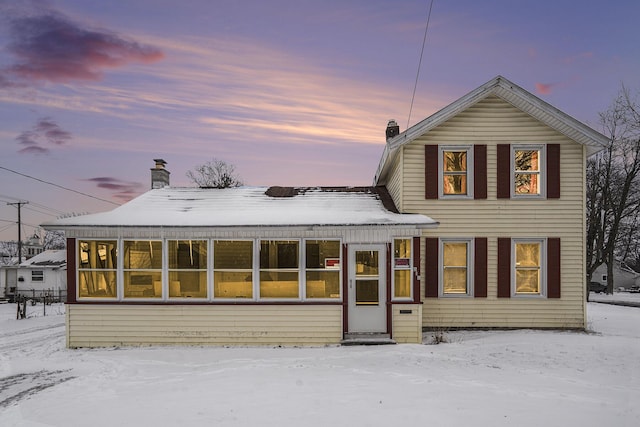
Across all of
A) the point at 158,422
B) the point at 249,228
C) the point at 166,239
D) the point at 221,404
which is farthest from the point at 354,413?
the point at 166,239

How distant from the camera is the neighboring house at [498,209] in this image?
39.4 feet

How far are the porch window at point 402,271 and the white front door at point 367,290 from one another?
356mm

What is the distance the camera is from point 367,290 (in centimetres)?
1069

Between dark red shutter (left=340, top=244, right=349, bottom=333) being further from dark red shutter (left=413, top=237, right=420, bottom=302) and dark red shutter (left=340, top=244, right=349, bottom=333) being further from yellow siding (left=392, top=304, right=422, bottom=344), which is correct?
dark red shutter (left=413, top=237, right=420, bottom=302)

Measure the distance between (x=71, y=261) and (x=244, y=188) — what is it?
20.1 ft

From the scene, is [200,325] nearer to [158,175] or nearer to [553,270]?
[158,175]

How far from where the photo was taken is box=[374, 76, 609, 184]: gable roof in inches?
460

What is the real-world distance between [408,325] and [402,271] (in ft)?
4.90

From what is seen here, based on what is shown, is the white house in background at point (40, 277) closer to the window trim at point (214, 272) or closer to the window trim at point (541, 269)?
the window trim at point (214, 272)

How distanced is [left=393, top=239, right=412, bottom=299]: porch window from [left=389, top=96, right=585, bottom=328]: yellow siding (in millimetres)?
1511

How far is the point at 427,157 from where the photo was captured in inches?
484

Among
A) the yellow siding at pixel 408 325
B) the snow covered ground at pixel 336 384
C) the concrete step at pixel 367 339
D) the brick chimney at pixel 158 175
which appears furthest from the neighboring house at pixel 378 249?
the brick chimney at pixel 158 175

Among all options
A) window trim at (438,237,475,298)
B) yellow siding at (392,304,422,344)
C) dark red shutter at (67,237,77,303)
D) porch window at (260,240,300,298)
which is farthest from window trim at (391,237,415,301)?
dark red shutter at (67,237,77,303)

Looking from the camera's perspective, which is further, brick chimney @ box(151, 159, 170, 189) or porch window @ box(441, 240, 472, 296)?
brick chimney @ box(151, 159, 170, 189)
